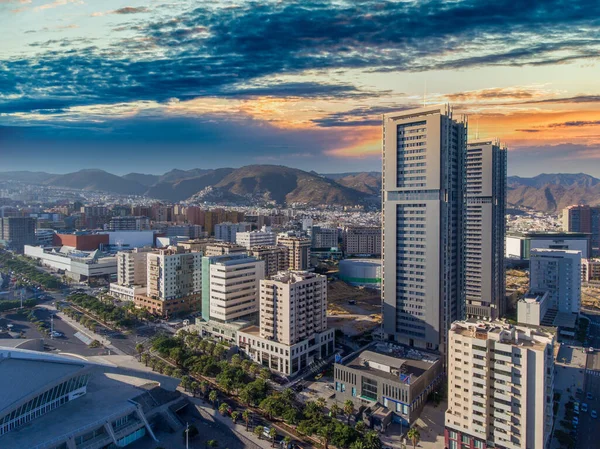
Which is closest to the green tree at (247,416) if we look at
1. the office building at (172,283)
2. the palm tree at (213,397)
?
the palm tree at (213,397)

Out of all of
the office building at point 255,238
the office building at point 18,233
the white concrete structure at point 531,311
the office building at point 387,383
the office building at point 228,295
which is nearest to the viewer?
the office building at point 387,383

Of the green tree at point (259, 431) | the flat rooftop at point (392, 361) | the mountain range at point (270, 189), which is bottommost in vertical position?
the green tree at point (259, 431)

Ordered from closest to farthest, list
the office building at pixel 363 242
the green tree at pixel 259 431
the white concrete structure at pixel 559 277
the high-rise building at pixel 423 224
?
the green tree at pixel 259 431 < the high-rise building at pixel 423 224 < the white concrete structure at pixel 559 277 < the office building at pixel 363 242

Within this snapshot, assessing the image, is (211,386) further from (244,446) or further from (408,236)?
(408,236)

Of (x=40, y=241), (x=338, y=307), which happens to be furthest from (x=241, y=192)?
(x=338, y=307)

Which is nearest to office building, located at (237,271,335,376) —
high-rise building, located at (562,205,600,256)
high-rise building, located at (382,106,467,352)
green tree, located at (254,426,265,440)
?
high-rise building, located at (382,106,467,352)

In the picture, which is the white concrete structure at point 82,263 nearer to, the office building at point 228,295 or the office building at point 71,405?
the office building at point 228,295

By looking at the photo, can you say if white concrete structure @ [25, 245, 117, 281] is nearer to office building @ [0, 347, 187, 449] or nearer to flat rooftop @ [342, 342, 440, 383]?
office building @ [0, 347, 187, 449]

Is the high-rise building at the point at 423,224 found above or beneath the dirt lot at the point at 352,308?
above
